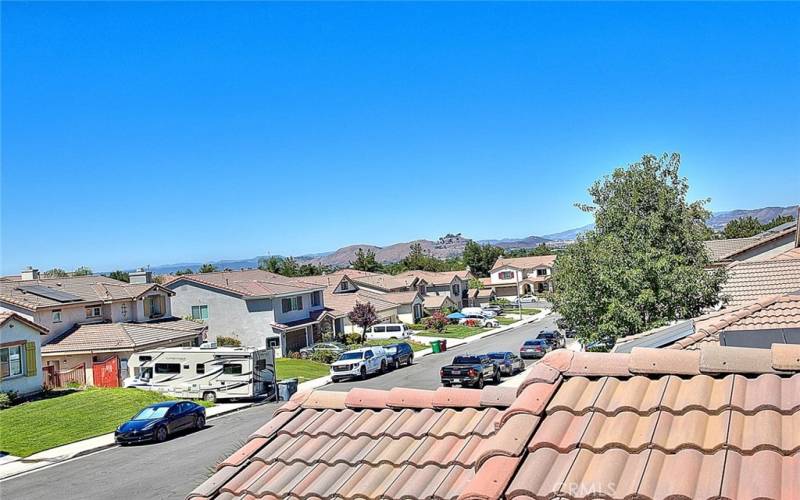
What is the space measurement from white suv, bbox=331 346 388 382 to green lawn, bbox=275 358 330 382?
2554mm

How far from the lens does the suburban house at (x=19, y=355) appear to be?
3409 cm

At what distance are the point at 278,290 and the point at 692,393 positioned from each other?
173ft

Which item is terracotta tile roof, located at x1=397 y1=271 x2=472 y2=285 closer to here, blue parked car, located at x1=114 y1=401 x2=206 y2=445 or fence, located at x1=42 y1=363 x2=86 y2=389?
fence, located at x1=42 y1=363 x2=86 y2=389

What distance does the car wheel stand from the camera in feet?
86.9

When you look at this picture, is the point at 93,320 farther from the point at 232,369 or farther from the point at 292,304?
the point at 292,304

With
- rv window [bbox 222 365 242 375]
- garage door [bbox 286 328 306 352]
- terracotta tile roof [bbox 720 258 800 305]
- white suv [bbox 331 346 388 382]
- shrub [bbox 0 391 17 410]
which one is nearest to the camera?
terracotta tile roof [bbox 720 258 800 305]

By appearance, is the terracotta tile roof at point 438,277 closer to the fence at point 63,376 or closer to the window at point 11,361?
the fence at point 63,376

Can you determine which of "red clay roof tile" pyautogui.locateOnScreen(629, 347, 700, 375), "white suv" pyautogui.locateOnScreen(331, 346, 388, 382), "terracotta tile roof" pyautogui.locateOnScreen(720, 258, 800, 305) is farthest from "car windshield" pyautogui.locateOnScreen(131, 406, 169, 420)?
"red clay roof tile" pyautogui.locateOnScreen(629, 347, 700, 375)

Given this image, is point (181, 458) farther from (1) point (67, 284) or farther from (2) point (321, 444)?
(1) point (67, 284)

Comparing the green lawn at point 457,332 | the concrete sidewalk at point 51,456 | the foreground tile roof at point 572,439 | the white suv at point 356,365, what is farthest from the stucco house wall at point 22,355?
the green lawn at point 457,332

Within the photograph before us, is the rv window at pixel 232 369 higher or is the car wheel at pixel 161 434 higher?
the rv window at pixel 232 369

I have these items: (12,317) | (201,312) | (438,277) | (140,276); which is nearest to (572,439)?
(12,317)

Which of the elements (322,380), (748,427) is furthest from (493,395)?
(322,380)

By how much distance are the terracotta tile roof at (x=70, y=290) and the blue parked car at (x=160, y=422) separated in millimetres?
17768
